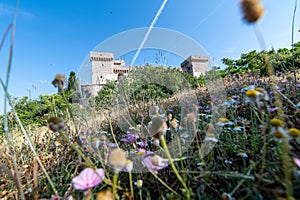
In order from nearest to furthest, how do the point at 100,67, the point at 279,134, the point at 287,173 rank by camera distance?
1. the point at 287,173
2. the point at 279,134
3. the point at 100,67

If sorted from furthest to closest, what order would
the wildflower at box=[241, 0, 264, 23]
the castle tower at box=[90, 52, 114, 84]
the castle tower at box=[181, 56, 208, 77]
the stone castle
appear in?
the castle tower at box=[90, 52, 114, 84], the castle tower at box=[181, 56, 208, 77], the stone castle, the wildflower at box=[241, 0, 264, 23]

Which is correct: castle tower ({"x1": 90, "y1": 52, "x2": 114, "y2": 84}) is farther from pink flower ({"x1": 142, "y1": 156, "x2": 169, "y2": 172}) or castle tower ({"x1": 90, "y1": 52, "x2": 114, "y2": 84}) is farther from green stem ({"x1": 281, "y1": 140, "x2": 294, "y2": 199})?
green stem ({"x1": 281, "y1": 140, "x2": 294, "y2": 199})

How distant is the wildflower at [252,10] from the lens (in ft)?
1.25

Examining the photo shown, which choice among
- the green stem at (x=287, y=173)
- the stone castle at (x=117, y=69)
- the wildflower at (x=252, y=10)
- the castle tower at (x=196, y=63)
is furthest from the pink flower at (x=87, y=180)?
the castle tower at (x=196, y=63)

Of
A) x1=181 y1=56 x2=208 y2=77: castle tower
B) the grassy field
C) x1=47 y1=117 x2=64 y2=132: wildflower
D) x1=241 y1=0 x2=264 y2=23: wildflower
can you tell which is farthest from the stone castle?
x1=241 y1=0 x2=264 y2=23: wildflower

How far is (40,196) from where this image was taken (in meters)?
0.68

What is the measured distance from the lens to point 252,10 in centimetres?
39

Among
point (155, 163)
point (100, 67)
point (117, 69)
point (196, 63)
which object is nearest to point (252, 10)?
Result: point (155, 163)

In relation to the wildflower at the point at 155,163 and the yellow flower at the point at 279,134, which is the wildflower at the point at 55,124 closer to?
the wildflower at the point at 155,163

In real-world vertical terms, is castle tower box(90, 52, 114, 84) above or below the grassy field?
above

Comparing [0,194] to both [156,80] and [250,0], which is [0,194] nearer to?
[250,0]

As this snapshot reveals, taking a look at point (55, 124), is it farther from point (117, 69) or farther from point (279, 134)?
point (117, 69)

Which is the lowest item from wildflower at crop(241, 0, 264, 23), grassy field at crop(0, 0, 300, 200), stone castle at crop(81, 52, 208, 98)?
grassy field at crop(0, 0, 300, 200)

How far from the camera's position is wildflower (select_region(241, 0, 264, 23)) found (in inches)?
15.0
